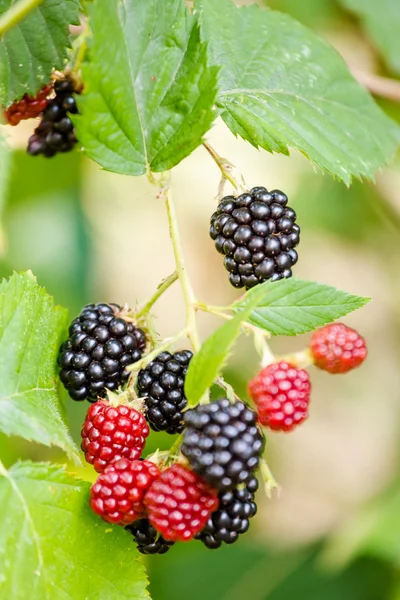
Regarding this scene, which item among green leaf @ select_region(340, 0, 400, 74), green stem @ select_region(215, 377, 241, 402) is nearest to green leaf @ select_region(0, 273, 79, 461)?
green stem @ select_region(215, 377, 241, 402)

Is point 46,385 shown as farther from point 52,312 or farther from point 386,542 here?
point 386,542

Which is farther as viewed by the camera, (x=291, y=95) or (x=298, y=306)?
(x=291, y=95)

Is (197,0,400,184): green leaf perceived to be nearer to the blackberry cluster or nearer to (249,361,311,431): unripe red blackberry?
the blackberry cluster

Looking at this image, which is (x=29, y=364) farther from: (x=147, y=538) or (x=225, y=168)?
(x=225, y=168)

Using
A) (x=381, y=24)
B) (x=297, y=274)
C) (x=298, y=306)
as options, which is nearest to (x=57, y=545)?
(x=298, y=306)

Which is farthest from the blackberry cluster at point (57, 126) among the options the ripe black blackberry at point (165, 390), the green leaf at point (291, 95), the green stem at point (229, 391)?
the green stem at point (229, 391)
